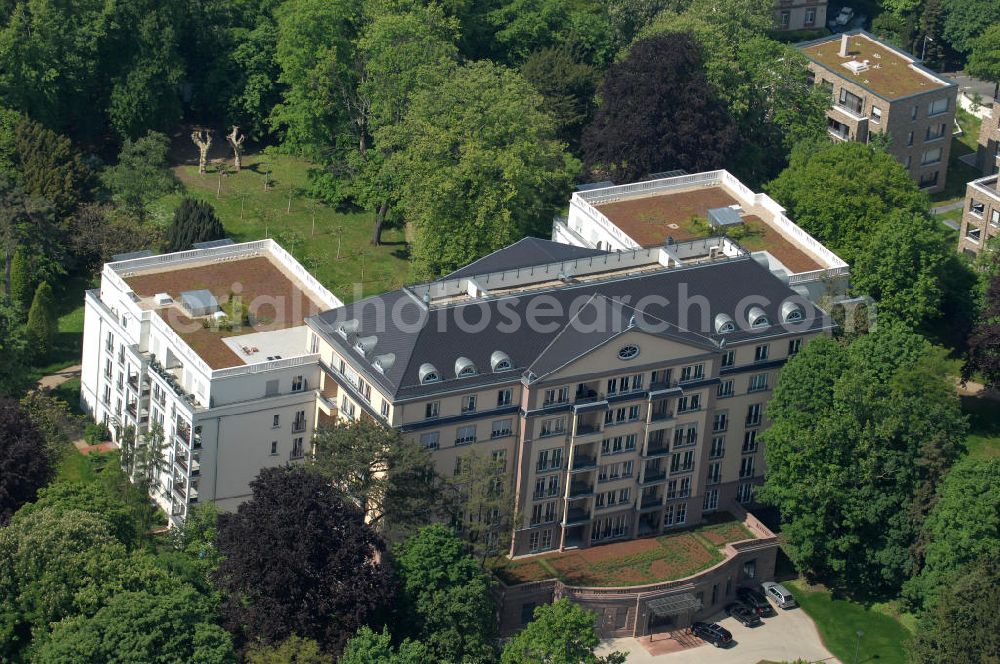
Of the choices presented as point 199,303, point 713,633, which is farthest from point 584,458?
point 199,303

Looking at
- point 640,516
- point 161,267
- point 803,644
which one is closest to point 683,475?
point 640,516

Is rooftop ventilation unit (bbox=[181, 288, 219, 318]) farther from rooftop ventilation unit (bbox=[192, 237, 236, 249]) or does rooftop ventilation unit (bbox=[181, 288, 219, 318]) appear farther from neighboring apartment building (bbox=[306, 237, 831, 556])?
neighboring apartment building (bbox=[306, 237, 831, 556])

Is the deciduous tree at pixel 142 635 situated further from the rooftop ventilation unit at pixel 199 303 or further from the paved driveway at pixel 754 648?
the paved driveway at pixel 754 648

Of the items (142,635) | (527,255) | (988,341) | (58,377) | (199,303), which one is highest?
(527,255)

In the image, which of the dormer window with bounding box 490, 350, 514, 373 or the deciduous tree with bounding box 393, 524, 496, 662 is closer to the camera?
the deciduous tree with bounding box 393, 524, 496, 662

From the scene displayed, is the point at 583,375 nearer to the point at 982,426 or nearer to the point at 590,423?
the point at 590,423

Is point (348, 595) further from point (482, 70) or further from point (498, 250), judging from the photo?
point (482, 70)

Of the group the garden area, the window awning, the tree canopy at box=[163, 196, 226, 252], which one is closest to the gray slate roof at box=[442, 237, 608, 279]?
the garden area
